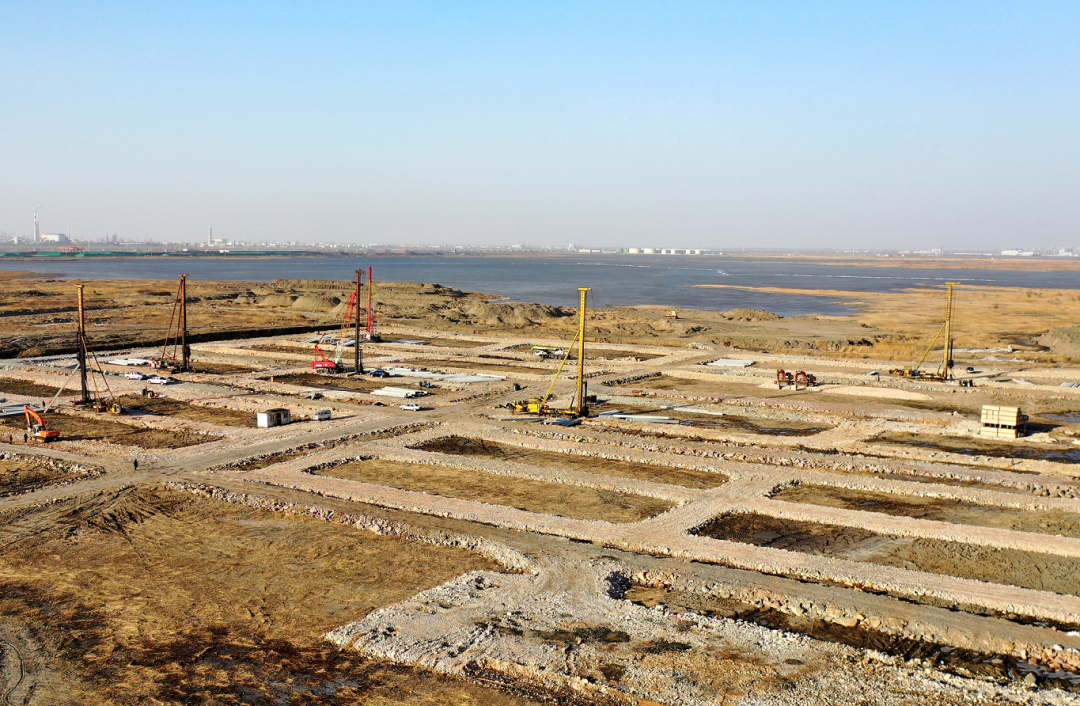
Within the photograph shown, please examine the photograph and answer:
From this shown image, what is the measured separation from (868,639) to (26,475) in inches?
1124

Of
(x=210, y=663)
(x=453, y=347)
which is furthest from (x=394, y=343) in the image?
(x=210, y=663)

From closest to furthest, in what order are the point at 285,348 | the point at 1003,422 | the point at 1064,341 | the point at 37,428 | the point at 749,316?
the point at 37,428 < the point at 1003,422 < the point at 285,348 < the point at 1064,341 < the point at 749,316

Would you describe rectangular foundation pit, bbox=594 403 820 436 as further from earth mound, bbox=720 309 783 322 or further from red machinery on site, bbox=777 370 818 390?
earth mound, bbox=720 309 783 322

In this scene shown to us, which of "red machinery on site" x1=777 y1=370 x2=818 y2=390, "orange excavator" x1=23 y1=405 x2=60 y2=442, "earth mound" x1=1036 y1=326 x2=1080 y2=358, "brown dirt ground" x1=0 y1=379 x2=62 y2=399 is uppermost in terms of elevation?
"earth mound" x1=1036 y1=326 x2=1080 y2=358

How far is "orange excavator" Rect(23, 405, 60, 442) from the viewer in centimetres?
3557

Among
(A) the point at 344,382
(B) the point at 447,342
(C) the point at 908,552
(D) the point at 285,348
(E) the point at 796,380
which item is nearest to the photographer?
(C) the point at 908,552

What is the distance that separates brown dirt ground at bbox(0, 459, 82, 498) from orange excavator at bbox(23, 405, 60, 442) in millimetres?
2934

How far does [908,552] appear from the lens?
24016 millimetres

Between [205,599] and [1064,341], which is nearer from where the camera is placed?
[205,599]

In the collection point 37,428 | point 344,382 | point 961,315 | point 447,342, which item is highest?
point 961,315

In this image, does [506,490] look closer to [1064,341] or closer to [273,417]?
[273,417]

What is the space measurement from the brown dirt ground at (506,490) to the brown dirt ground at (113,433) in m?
8.42

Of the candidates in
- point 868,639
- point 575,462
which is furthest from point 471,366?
point 868,639

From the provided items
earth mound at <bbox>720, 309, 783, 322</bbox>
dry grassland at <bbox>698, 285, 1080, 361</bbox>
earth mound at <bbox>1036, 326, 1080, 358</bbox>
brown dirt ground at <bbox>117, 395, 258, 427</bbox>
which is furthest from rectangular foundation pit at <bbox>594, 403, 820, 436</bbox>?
earth mound at <bbox>720, 309, 783, 322</bbox>
